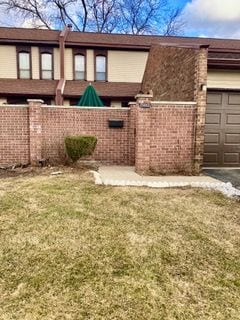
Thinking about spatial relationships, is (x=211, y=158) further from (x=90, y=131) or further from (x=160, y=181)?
(x=90, y=131)

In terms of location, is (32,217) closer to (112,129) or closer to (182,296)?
(182,296)

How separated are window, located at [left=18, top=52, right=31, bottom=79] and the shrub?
33.2ft

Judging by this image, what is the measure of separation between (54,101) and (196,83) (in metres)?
10.1

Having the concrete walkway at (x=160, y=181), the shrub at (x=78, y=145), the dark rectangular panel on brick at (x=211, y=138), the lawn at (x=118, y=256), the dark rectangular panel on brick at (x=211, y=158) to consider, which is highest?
the dark rectangular panel on brick at (x=211, y=138)

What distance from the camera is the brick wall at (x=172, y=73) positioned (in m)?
8.88

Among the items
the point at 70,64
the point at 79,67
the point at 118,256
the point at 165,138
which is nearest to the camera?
the point at 118,256

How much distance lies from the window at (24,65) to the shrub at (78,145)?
10123 millimetres

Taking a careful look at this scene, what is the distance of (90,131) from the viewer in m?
10.2

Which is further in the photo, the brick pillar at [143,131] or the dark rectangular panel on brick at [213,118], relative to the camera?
the dark rectangular panel on brick at [213,118]

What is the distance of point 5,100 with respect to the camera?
662 inches

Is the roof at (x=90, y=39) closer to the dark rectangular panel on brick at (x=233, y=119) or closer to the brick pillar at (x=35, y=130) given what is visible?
the dark rectangular panel on brick at (x=233, y=119)

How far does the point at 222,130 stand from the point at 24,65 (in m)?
12.3

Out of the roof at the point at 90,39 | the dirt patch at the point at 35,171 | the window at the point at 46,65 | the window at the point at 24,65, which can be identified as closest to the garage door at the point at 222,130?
the dirt patch at the point at 35,171

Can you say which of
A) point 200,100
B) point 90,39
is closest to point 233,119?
point 200,100
